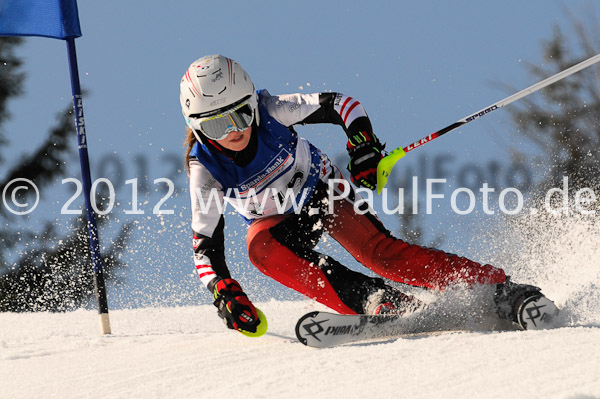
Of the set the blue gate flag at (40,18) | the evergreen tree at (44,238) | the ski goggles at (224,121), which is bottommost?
the evergreen tree at (44,238)

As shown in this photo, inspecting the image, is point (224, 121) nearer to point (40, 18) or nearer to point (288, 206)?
point (288, 206)

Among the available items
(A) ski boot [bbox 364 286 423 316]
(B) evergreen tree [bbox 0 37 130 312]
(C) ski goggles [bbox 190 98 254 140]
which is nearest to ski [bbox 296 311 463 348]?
Answer: (A) ski boot [bbox 364 286 423 316]

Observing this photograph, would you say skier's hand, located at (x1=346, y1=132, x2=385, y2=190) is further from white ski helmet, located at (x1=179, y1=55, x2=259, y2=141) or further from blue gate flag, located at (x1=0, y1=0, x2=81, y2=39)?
blue gate flag, located at (x1=0, y1=0, x2=81, y2=39)

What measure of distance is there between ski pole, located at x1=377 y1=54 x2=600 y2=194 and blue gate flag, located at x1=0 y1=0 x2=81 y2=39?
3.26 meters

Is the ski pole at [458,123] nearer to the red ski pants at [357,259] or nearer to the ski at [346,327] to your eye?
the red ski pants at [357,259]

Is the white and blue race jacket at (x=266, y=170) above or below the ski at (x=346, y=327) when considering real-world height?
above

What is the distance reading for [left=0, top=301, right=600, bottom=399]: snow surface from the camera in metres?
2.26

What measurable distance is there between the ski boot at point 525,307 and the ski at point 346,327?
0.25 metres

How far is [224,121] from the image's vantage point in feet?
Answer: 11.1

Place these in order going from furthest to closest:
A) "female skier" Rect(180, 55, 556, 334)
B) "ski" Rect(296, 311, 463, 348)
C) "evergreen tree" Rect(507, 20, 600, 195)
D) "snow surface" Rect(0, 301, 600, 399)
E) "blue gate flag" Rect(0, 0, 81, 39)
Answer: "evergreen tree" Rect(507, 20, 600, 195) < "blue gate flag" Rect(0, 0, 81, 39) < "female skier" Rect(180, 55, 556, 334) < "ski" Rect(296, 311, 463, 348) < "snow surface" Rect(0, 301, 600, 399)

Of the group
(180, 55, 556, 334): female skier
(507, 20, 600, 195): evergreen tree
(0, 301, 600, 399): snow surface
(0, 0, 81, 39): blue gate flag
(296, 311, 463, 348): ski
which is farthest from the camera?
(507, 20, 600, 195): evergreen tree

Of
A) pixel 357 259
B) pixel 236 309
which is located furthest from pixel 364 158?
pixel 236 309

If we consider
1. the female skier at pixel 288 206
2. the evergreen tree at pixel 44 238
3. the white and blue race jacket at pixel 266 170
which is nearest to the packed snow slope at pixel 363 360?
the female skier at pixel 288 206

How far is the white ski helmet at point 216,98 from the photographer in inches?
132
